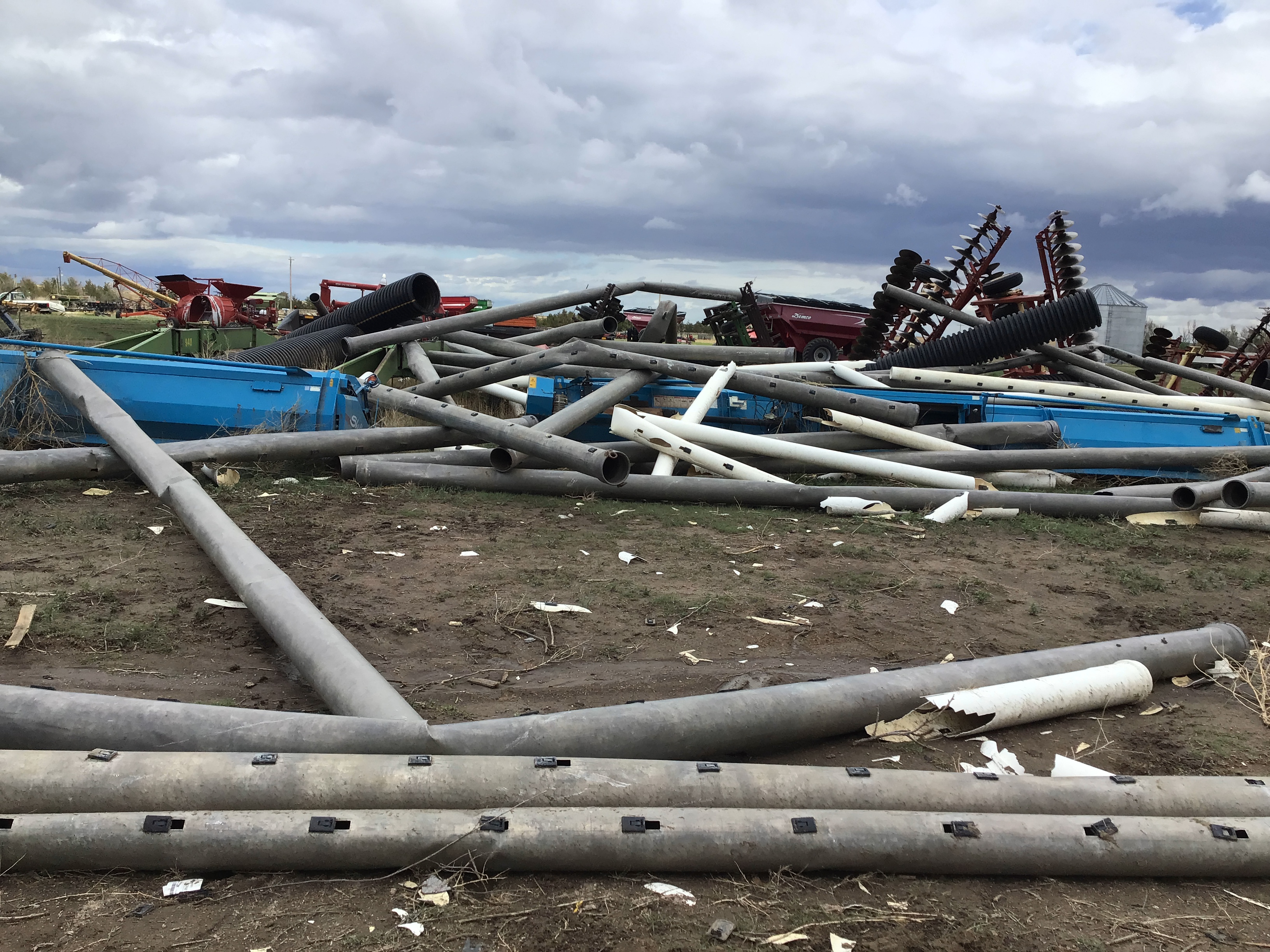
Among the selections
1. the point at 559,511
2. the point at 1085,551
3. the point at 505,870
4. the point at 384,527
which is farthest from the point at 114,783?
the point at 1085,551

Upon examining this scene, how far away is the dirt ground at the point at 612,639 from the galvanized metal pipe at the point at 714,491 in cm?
13

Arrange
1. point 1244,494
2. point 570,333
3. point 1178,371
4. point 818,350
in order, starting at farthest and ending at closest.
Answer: point 818,350
point 1178,371
point 570,333
point 1244,494

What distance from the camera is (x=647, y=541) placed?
6.36 m

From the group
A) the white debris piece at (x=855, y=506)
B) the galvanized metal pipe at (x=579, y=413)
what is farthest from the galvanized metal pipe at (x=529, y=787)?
the galvanized metal pipe at (x=579, y=413)

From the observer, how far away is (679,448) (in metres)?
7.80

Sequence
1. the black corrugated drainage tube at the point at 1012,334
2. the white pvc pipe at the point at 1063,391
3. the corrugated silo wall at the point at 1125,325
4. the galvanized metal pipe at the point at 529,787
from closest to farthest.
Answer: the galvanized metal pipe at the point at 529,787 → the white pvc pipe at the point at 1063,391 → the black corrugated drainage tube at the point at 1012,334 → the corrugated silo wall at the point at 1125,325

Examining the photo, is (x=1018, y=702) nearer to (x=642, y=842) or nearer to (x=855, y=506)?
(x=642, y=842)

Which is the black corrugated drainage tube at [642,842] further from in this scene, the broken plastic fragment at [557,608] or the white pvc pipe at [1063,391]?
the white pvc pipe at [1063,391]

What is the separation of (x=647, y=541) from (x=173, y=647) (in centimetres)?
313

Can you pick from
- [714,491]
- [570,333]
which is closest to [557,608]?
[714,491]

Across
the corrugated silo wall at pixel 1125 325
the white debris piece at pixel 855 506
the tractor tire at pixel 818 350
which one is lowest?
the white debris piece at pixel 855 506

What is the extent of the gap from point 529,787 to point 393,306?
37.3ft

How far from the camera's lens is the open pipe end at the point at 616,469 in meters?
7.12

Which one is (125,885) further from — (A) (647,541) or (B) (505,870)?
(A) (647,541)
